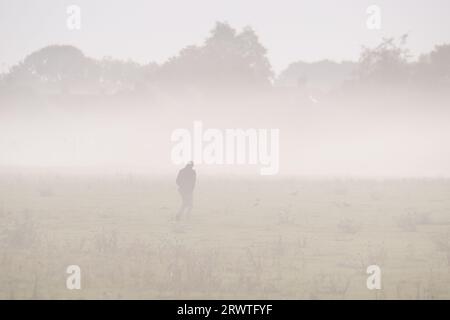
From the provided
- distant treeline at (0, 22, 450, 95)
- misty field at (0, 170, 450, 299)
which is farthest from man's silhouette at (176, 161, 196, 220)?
distant treeline at (0, 22, 450, 95)

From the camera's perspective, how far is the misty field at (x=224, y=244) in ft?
59.1

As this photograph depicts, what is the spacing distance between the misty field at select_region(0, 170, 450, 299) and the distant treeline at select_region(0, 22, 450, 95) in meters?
58.1

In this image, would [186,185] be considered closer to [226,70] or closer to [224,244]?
[224,244]

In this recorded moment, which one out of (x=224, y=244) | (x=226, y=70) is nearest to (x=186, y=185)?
(x=224, y=244)

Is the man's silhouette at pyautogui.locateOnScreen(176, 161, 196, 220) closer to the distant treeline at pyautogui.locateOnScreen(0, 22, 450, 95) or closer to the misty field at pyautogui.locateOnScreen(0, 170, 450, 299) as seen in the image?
the misty field at pyautogui.locateOnScreen(0, 170, 450, 299)

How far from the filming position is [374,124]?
325 feet

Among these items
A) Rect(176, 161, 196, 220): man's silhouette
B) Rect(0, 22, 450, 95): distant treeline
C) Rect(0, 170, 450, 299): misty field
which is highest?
Rect(0, 22, 450, 95): distant treeline

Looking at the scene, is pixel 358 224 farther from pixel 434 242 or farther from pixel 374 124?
pixel 374 124

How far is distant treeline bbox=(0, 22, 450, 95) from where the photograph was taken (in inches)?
3890

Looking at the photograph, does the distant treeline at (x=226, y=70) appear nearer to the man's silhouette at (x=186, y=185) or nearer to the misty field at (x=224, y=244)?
the misty field at (x=224, y=244)

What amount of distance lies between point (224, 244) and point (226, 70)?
9551 cm

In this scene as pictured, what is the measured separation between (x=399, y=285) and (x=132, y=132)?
311 ft

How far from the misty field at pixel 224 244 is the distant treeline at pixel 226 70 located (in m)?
58.1

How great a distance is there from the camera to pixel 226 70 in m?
119
